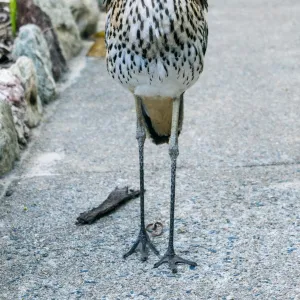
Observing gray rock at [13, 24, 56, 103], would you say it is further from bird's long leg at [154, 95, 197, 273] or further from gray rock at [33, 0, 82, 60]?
bird's long leg at [154, 95, 197, 273]

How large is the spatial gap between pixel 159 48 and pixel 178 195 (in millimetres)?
1533

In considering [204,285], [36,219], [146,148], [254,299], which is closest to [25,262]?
[36,219]

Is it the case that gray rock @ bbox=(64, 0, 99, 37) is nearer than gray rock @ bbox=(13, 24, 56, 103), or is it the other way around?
gray rock @ bbox=(13, 24, 56, 103)

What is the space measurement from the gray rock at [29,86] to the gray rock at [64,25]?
5.58 ft

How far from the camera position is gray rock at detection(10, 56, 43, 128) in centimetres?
629

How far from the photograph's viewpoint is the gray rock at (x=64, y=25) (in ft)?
26.8

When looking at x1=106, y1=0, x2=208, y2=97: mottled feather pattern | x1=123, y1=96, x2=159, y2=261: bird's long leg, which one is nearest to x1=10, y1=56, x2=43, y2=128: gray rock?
x1=123, y1=96, x2=159, y2=261: bird's long leg

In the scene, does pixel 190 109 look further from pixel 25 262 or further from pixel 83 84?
pixel 25 262

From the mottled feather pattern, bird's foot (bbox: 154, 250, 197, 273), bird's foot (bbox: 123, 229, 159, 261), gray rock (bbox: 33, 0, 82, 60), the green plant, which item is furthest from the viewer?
gray rock (bbox: 33, 0, 82, 60)

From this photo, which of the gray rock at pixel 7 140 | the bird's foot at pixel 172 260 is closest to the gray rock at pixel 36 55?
the gray rock at pixel 7 140

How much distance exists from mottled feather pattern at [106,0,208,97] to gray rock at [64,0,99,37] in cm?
543

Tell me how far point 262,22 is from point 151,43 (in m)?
6.79

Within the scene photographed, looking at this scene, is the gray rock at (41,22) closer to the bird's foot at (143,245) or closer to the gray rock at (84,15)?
the gray rock at (84,15)

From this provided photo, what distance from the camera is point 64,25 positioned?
8.48m
